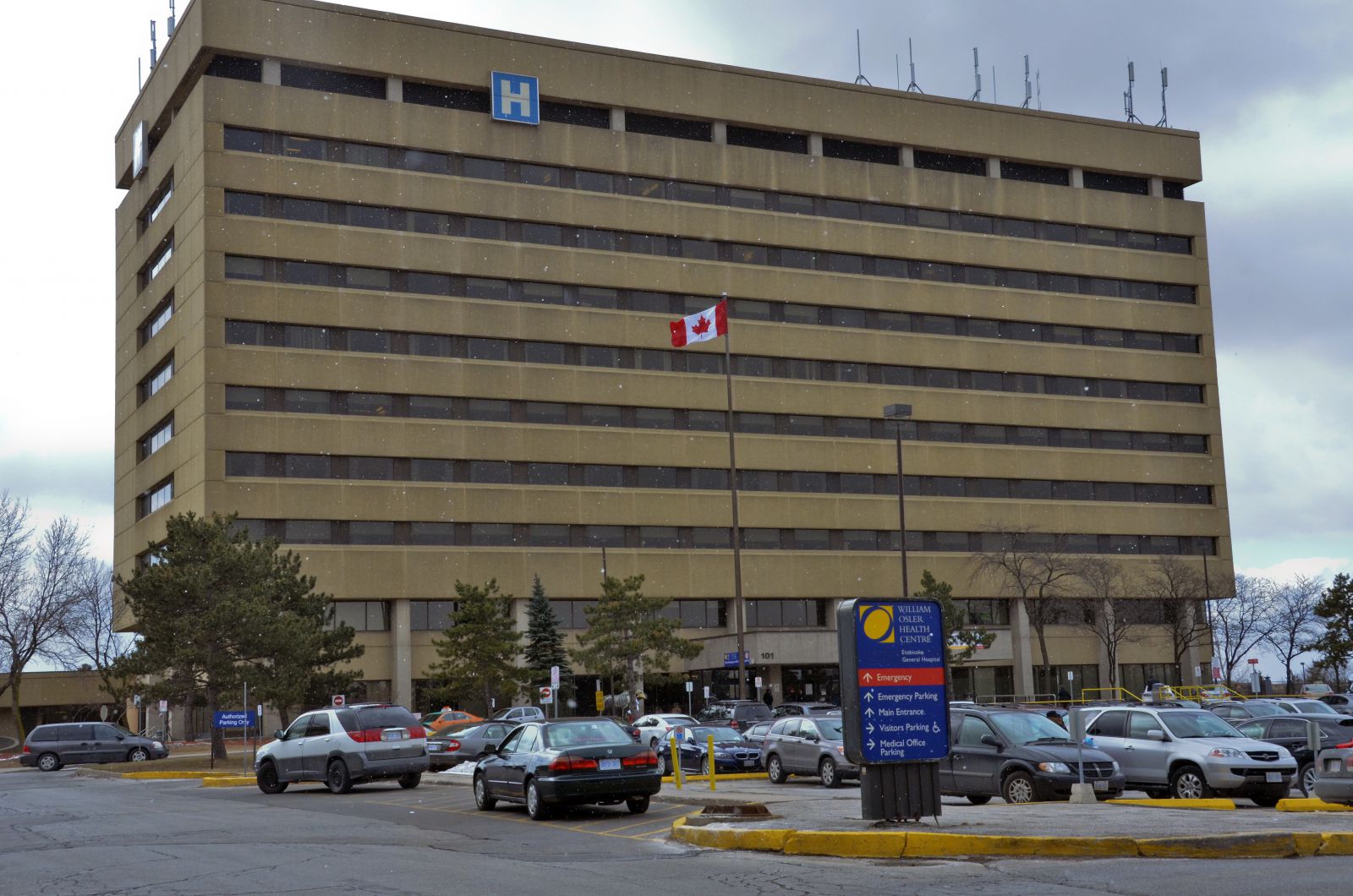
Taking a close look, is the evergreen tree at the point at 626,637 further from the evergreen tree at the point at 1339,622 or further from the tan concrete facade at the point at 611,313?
the evergreen tree at the point at 1339,622

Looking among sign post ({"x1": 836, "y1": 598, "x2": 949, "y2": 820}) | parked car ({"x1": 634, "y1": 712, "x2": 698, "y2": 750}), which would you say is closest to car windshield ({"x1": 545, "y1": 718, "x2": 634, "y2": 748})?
sign post ({"x1": 836, "y1": 598, "x2": 949, "y2": 820})

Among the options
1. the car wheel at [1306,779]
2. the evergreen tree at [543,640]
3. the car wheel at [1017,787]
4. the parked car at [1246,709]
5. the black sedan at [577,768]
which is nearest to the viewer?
the black sedan at [577,768]

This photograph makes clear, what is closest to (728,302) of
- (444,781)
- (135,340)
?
(135,340)

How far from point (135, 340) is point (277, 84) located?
785 inches

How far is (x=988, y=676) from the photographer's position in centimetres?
8106

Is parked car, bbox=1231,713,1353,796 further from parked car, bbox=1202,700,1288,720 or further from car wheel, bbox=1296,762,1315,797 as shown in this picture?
parked car, bbox=1202,700,1288,720

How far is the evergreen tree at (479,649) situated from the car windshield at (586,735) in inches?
1566

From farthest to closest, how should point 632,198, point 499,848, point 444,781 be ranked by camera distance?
1. point 632,198
2. point 444,781
3. point 499,848

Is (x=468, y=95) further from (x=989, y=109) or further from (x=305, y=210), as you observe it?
(x=989, y=109)

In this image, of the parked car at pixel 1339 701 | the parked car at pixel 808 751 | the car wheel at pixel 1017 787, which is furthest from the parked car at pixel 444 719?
the parked car at pixel 1339 701

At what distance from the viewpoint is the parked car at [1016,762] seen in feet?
68.9

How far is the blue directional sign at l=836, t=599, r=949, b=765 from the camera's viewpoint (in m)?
15.6

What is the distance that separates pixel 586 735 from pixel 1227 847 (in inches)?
402

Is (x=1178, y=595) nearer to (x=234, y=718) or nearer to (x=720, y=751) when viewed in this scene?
(x=720, y=751)
